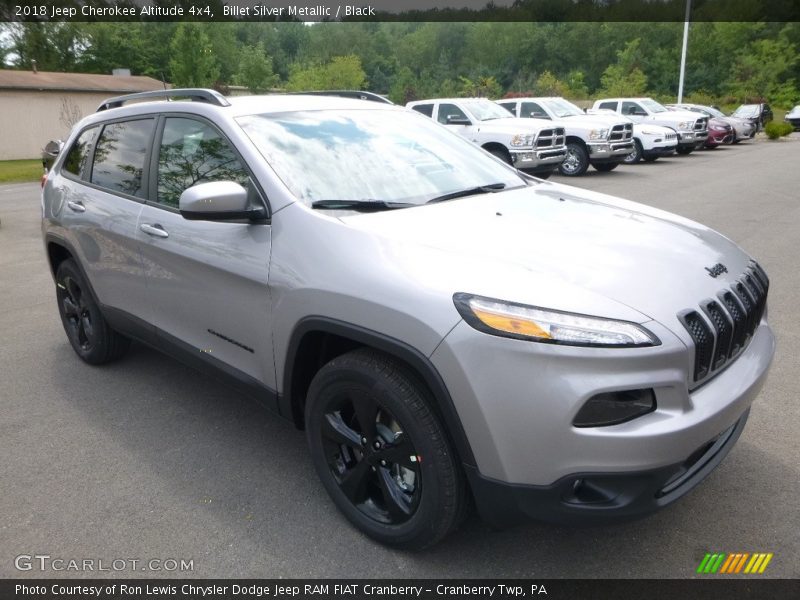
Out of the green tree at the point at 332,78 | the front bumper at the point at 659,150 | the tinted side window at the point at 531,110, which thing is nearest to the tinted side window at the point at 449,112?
the tinted side window at the point at 531,110

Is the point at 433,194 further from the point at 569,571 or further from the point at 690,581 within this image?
the point at 690,581

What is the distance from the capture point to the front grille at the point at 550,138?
1552 cm

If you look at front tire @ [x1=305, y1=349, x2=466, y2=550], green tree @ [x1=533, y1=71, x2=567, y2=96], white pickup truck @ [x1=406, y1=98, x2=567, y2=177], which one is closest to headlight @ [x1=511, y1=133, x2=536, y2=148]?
white pickup truck @ [x1=406, y1=98, x2=567, y2=177]

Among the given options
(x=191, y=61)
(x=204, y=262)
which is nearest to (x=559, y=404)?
(x=204, y=262)

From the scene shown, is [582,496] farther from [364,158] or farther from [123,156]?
[123,156]

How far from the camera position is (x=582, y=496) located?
221cm

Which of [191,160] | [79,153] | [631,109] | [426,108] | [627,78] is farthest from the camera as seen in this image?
[627,78]

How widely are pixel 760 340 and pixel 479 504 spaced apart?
1403mm

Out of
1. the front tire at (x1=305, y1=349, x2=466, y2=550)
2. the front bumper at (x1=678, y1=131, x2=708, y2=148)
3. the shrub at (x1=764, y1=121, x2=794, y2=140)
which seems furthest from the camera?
the shrub at (x1=764, y1=121, x2=794, y2=140)

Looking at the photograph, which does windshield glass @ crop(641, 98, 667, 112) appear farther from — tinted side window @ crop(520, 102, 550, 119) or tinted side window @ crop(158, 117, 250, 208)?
tinted side window @ crop(158, 117, 250, 208)

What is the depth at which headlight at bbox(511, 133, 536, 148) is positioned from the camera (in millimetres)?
15273

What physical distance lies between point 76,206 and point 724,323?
3863mm

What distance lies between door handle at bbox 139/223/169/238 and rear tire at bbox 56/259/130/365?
1047 millimetres

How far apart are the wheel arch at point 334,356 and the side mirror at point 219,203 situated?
567 mm
